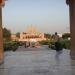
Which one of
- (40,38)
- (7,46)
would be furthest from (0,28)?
(40,38)

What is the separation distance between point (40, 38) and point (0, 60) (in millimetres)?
39363

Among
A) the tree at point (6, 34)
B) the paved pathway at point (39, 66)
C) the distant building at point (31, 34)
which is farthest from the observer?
the distant building at point (31, 34)

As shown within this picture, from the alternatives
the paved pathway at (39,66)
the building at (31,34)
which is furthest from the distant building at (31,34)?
the paved pathway at (39,66)

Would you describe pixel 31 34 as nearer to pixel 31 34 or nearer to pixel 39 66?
pixel 31 34

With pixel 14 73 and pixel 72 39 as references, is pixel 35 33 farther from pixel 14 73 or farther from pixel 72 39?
pixel 14 73

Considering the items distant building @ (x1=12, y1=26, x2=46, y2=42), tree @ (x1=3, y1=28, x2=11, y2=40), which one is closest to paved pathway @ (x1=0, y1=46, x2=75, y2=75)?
tree @ (x1=3, y1=28, x2=11, y2=40)

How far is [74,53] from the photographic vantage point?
51.3 ft

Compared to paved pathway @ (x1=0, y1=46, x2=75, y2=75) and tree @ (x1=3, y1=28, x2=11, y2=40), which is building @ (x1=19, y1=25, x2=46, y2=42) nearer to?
tree @ (x1=3, y1=28, x2=11, y2=40)

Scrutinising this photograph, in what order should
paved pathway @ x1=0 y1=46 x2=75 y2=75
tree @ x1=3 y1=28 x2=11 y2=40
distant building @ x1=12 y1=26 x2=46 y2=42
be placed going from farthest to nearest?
1. distant building @ x1=12 y1=26 x2=46 y2=42
2. tree @ x1=3 y1=28 x2=11 y2=40
3. paved pathway @ x1=0 y1=46 x2=75 y2=75

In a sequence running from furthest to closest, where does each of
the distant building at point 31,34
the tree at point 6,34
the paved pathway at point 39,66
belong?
the distant building at point 31,34, the tree at point 6,34, the paved pathway at point 39,66

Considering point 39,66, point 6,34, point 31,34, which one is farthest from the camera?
point 31,34

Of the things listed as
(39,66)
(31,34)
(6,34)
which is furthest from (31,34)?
(39,66)

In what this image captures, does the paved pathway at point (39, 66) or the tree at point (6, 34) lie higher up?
the tree at point (6, 34)

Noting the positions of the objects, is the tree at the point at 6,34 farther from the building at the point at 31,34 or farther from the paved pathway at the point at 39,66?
the paved pathway at the point at 39,66
